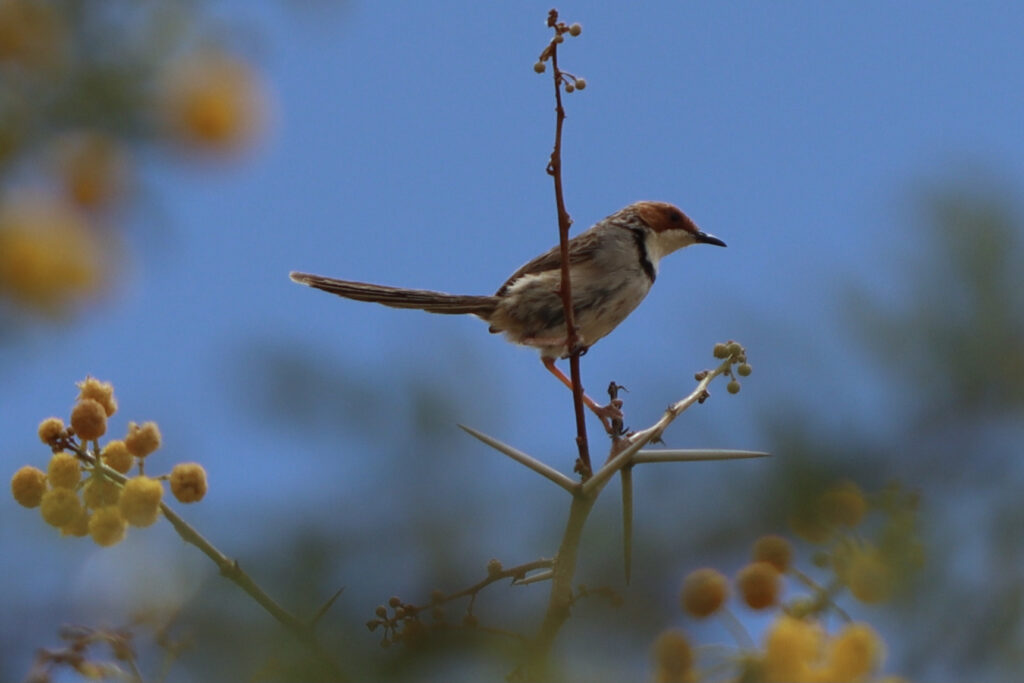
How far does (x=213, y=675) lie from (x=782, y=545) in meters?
0.64

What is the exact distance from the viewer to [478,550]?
4.74 ft

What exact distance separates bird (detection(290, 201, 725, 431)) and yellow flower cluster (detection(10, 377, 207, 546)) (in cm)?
321

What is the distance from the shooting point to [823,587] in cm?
139

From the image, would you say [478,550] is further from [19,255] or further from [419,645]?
[19,255]

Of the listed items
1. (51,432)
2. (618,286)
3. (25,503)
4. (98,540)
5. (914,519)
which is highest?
(618,286)

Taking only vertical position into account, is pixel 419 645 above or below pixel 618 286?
below

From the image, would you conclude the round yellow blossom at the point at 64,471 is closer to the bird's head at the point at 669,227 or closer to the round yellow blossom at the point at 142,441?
the round yellow blossom at the point at 142,441

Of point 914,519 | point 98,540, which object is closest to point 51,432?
point 98,540

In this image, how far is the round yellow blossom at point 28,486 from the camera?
209 centimetres

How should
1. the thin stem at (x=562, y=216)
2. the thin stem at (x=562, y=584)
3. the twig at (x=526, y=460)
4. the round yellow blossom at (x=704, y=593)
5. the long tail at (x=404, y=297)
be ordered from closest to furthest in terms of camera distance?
1. the thin stem at (x=562, y=584)
2. the round yellow blossom at (x=704, y=593)
3. the twig at (x=526, y=460)
4. the thin stem at (x=562, y=216)
5. the long tail at (x=404, y=297)

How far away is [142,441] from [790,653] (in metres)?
1.37

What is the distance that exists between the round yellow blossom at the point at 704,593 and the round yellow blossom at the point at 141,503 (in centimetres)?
101

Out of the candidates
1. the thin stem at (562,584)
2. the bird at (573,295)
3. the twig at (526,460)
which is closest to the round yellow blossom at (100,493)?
the twig at (526,460)

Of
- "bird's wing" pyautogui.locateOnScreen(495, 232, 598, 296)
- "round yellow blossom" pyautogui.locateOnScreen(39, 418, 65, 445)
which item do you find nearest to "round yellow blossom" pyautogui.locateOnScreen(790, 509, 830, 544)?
"round yellow blossom" pyautogui.locateOnScreen(39, 418, 65, 445)
